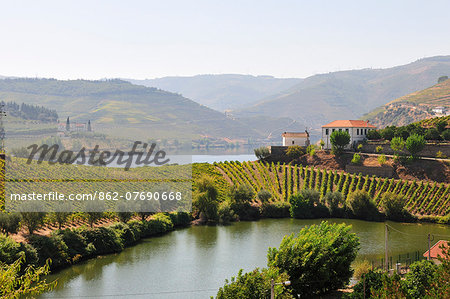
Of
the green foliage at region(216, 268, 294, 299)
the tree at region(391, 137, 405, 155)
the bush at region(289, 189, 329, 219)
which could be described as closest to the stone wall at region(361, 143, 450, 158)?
the tree at region(391, 137, 405, 155)

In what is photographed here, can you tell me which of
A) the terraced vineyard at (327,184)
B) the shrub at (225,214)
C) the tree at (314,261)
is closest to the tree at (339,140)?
the terraced vineyard at (327,184)

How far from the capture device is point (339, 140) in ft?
291

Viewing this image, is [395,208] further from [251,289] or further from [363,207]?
[251,289]

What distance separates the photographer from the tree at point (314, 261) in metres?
32.8

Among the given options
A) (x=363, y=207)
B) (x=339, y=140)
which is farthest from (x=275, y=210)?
(x=339, y=140)

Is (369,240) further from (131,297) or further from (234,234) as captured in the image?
(131,297)

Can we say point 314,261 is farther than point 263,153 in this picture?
No

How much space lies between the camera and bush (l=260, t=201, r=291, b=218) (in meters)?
→ 72.6

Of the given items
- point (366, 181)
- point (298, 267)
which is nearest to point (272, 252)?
point (298, 267)

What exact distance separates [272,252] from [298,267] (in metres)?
2.06

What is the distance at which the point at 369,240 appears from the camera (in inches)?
2210

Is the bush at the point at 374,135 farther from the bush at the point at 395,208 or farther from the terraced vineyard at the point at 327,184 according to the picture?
the bush at the point at 395,208

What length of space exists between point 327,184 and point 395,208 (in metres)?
13.3

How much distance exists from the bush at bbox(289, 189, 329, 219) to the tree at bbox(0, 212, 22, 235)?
3909 centimetres
